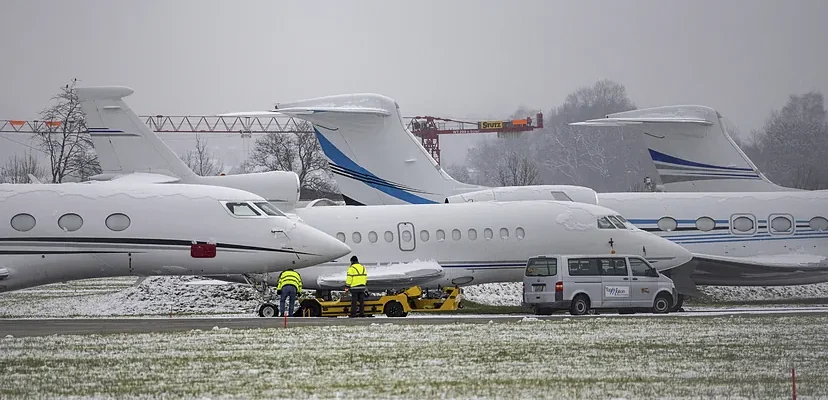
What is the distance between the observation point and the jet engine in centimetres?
3491

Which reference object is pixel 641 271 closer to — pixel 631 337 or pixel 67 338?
pixel 631 337

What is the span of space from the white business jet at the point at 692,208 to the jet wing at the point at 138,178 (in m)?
4.85

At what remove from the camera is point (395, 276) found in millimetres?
30953

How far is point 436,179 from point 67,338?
18292mm

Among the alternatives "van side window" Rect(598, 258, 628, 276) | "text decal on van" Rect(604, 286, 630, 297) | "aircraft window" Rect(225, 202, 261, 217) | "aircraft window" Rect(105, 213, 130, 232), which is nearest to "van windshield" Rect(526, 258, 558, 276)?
"van side window" Rect(598, 258, 628, 276)

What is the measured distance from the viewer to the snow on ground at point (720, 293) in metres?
38.3

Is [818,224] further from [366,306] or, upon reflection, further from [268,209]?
[268,209]

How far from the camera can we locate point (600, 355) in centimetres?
1669

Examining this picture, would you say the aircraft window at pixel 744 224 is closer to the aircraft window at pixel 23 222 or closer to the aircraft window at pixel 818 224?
the aircraft window at pixel 818 224

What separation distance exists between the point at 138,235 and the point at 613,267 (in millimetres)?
10839

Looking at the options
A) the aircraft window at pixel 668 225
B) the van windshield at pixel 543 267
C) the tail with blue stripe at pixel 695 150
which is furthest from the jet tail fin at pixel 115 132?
the tail with blue stripe at pixel 695 150

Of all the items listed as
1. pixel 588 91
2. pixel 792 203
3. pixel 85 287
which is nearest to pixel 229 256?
pixel 792 203

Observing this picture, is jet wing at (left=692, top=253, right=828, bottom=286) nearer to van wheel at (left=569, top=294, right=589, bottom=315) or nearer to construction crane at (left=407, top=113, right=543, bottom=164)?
van wheel at (left=569, top=294, right=589, bottom=315)

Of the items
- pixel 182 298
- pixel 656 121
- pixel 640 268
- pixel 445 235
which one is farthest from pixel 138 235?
pixel 656 121
